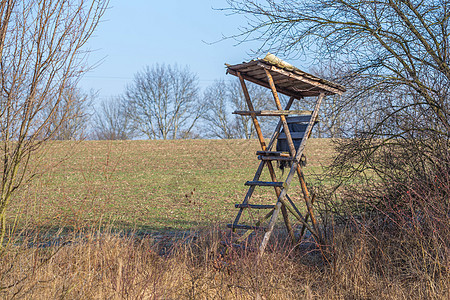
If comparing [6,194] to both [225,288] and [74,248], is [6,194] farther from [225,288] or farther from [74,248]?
[225,288]

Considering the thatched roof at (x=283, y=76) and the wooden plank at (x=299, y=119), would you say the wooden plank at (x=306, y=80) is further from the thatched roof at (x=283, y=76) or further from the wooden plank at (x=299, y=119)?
the wooden plank at (x=299, y=119)

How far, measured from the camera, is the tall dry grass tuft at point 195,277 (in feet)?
14.9

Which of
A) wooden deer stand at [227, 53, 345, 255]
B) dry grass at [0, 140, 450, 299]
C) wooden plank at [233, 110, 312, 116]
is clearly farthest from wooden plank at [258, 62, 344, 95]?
dry grass at [0, 140, 450, 299]

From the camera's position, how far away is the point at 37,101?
14.4 ft

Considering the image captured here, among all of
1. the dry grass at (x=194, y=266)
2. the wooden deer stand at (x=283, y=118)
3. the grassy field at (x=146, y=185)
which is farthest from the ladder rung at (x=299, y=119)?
the grassy field at (x=146, y=185)

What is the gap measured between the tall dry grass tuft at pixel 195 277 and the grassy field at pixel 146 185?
0.49 metres

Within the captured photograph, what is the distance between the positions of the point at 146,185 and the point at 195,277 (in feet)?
45.0

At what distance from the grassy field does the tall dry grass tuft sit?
0.49 m

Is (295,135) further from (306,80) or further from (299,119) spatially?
(306,80)

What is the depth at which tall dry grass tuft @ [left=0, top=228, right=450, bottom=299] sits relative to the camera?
178 inches

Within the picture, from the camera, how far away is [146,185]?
18.3 meters

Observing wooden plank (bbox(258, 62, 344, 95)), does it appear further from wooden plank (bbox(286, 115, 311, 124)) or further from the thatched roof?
wooden plank (bbox(286, 115, 311, 124))

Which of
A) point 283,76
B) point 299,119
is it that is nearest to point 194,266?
point 299,119

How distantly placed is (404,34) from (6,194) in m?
6.12
